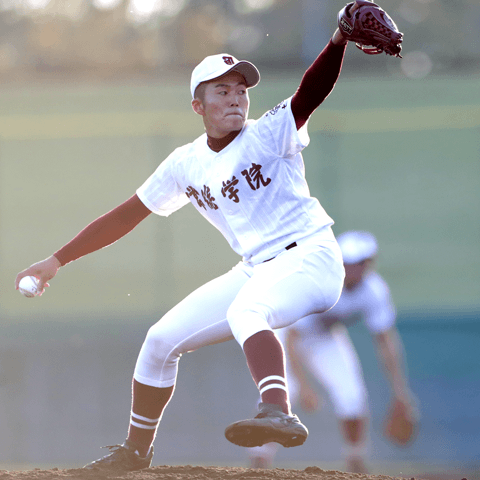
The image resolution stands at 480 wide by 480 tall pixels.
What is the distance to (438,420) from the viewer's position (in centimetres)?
870

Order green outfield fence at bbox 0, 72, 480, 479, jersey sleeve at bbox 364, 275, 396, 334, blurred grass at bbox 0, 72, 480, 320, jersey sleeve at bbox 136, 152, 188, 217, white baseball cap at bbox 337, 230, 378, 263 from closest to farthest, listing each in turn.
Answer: jersey sleeve at bbox 136, 152, 188, 217, jersey sleeve at bbox 364, 275, 396, 334, white baseball cap at bbox 337, 230, 378, 263, green outfield fence at bbox 0, 72, 480, 479, blurred grass at bbox 0, 72, 480, 320

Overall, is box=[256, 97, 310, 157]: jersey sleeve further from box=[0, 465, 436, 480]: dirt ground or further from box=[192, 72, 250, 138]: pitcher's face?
box=[0, 465, 436, 480]: dirt ground

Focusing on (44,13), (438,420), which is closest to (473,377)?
(438,420)

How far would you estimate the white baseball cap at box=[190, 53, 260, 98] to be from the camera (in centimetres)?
341

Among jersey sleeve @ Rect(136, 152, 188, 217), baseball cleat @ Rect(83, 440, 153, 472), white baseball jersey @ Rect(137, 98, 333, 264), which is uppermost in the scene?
jersey sleeve @ Rect(136, 152, 188, 217)

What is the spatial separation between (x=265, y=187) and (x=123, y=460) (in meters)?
1.47

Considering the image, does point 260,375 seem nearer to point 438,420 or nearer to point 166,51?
point 438,420

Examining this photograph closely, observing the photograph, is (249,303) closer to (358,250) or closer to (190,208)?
(358,250)

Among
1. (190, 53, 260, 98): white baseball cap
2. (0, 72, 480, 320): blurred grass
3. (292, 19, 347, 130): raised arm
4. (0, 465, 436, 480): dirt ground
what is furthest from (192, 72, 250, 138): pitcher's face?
(0, 72, 480, 320): blurred grass

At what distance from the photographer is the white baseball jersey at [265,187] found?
10.8 feet

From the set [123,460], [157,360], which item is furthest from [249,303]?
[123,460]

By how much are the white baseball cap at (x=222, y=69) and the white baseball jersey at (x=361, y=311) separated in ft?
9.37

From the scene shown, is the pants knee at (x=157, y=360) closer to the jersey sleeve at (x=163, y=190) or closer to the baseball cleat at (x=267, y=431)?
the jersey sleeve at (x=163, y=190)

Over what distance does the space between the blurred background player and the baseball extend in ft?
7.79
